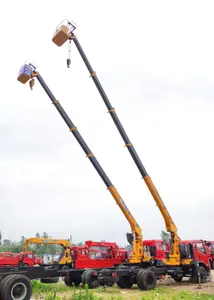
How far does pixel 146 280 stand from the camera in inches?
627

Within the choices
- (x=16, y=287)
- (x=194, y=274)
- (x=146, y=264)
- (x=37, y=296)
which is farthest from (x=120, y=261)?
(x=16, y=287)

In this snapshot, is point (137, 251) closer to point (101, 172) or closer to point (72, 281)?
point (72, 281)

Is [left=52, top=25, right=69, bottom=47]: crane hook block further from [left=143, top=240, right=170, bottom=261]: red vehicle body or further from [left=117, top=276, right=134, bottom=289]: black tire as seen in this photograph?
[left=117, top=276, right=134, bottom=289]: black tire

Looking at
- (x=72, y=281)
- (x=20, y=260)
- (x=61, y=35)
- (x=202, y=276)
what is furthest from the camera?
(x=20, y=260)

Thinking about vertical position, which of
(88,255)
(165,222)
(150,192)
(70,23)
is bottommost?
(88,255)

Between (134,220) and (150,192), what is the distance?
5.87ft

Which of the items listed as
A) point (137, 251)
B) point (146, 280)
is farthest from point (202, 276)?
point (146, 280)

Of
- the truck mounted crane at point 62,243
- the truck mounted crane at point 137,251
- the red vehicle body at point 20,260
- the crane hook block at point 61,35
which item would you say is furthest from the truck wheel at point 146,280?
the red vehicle body at point 20,260

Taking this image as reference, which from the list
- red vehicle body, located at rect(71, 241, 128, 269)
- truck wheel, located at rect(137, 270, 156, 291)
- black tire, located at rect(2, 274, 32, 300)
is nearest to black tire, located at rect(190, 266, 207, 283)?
truck wheel, located at rect(137, 270, 156, 291)

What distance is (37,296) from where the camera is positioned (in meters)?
13.3

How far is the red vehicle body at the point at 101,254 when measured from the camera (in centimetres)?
2077

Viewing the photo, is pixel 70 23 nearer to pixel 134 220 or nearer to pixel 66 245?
pixel 134 220

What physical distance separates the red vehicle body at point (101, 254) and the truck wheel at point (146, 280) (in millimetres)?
5042

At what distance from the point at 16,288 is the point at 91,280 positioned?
515 centimetres
